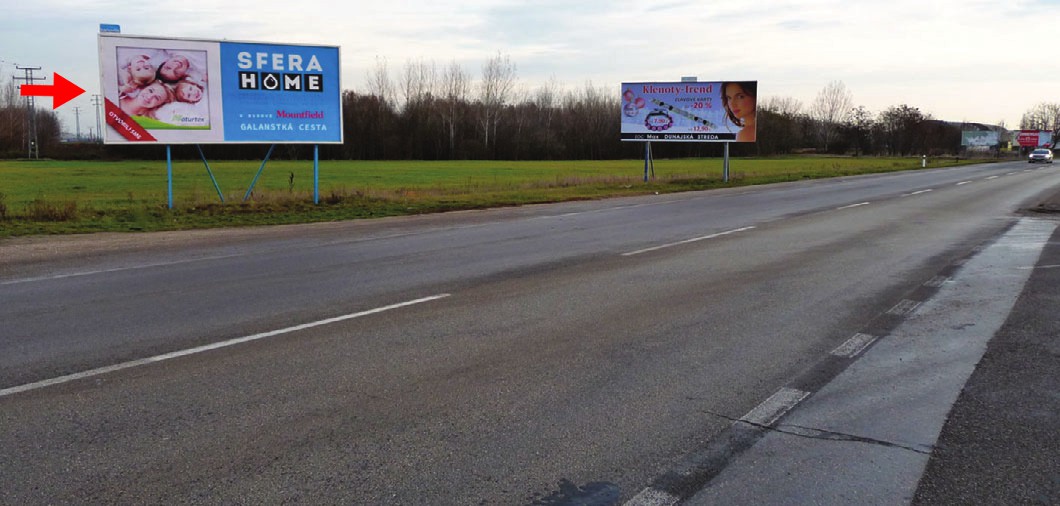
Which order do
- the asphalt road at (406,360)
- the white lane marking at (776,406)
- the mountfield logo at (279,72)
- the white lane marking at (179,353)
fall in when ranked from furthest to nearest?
the mountfield logo at (279,72)
the white lane marking at (179,353)
the white lane marking at (776,406)
the asphalt road at (406,360)

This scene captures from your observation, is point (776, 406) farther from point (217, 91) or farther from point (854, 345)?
point (217, 91)

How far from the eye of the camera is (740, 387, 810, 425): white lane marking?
4.82 meters

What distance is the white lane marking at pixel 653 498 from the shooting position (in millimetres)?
3699

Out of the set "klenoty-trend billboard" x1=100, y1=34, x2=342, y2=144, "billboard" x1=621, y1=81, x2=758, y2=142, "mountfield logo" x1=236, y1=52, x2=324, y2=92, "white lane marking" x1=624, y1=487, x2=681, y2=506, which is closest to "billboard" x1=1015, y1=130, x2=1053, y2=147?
"billboard" x1=621, y1=81, x2=758, y2=142

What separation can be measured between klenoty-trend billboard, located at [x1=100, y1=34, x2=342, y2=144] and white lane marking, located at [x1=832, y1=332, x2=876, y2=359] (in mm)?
16400

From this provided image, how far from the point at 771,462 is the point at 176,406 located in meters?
3.47

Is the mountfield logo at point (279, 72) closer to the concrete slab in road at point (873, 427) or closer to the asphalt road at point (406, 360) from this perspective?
the asphalt road at point (406, 360)

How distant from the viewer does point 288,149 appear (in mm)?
90688

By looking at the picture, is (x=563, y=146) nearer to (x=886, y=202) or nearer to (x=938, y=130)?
(x=938, y=130)

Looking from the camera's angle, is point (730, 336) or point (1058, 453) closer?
point (1058, 453)

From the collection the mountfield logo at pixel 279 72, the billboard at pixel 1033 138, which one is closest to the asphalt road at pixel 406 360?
the mountfield logo at pixel 279 72

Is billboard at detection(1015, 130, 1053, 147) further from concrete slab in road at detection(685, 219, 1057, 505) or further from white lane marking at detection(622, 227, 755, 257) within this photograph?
concrete slab in road at detection(685, 219, 1057, 505)

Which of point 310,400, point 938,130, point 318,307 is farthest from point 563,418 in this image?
point 938,130

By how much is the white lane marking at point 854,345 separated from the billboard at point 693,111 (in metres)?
28.9
